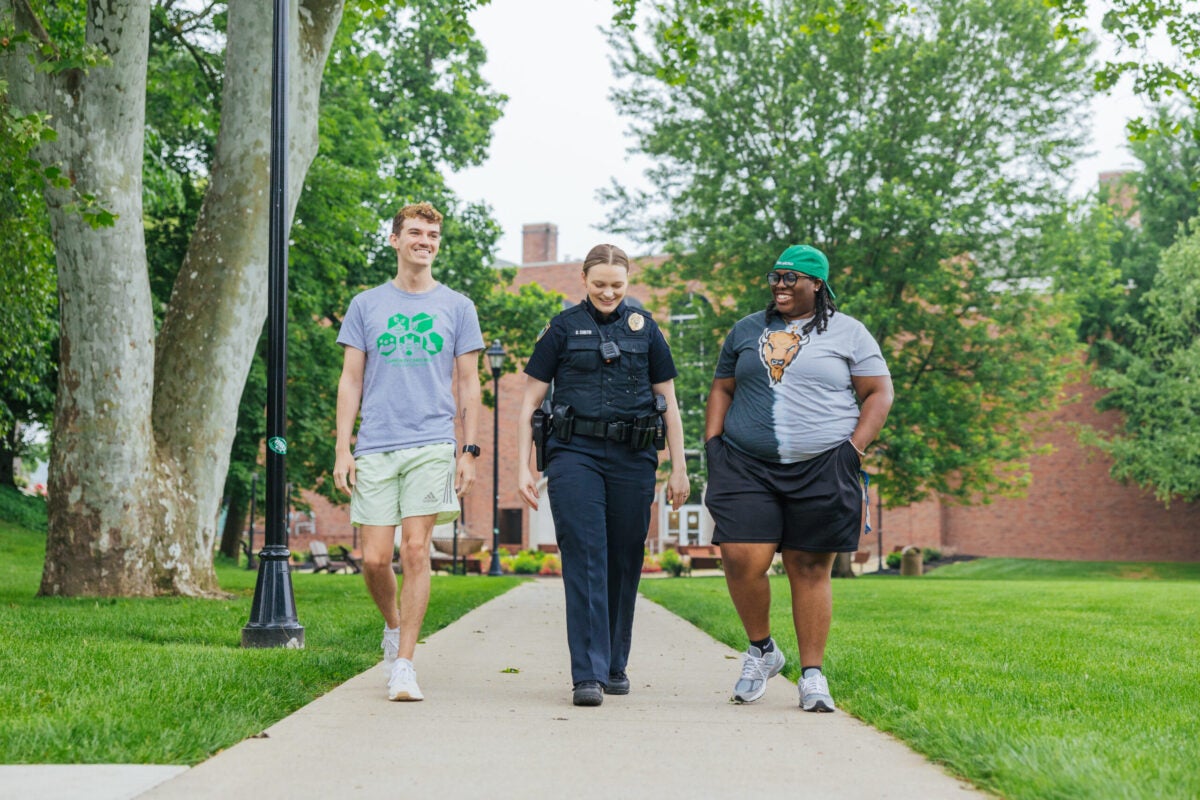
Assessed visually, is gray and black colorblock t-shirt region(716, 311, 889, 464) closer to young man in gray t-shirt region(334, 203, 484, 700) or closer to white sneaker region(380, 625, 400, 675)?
young man in gray t-shirt region(334, 203, 484, 700)

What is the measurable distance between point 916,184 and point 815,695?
870 inches

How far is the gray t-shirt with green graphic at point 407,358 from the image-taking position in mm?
5711

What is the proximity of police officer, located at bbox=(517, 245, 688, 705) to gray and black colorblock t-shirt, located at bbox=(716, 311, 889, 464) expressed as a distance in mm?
431

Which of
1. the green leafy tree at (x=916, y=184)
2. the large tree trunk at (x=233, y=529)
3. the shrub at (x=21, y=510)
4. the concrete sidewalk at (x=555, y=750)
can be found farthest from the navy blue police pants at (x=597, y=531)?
the shrub at (x=21, y=510)

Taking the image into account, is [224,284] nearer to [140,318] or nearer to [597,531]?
[140,318]

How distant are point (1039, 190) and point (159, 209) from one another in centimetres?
1728

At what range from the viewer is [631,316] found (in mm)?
5902

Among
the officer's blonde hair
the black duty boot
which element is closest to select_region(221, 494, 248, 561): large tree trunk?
the officer's blonde hair

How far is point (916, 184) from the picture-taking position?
25953 mm

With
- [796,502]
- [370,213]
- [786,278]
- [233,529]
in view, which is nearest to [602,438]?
[796,502]

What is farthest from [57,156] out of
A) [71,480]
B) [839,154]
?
[839,154]

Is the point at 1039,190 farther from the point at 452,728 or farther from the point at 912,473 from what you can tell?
the point at 452,728

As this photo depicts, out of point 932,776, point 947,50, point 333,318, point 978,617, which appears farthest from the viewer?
point 333,318

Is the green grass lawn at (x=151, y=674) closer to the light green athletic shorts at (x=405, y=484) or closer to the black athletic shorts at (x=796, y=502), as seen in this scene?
the light green athletic shorts at (x=405, y=484)
